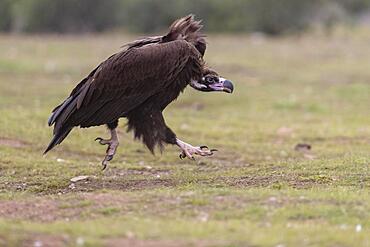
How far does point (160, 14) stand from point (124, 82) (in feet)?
114

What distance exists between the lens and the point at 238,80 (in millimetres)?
22672

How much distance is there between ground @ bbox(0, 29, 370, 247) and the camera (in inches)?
261

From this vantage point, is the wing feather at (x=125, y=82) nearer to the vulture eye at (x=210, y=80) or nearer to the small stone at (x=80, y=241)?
the vulture eye at (x=210, y=80)

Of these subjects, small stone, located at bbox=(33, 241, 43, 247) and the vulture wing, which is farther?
the vulture wing

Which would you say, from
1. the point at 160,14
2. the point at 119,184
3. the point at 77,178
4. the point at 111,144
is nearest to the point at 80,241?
the point at 119,184

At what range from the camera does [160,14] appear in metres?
43.9

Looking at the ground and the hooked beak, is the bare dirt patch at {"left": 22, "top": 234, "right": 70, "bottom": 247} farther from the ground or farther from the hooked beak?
Result: the hooked beak

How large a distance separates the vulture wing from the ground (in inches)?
28.9

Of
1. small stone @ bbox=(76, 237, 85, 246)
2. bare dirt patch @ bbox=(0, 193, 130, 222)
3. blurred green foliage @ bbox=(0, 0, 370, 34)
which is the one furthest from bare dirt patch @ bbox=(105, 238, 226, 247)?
blurred green foliage @ bbox=(0, 0, 370, 34)

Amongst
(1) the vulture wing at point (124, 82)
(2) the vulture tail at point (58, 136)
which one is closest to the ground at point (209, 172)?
(2) the vulture tail at point (58, 136)

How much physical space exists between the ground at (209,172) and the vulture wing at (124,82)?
2.41 ft

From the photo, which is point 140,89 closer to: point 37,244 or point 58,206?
point 58,206

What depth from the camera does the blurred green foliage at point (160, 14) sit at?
4284cm

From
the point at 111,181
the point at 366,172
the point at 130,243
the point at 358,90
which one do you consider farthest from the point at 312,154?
the point at 358,90
